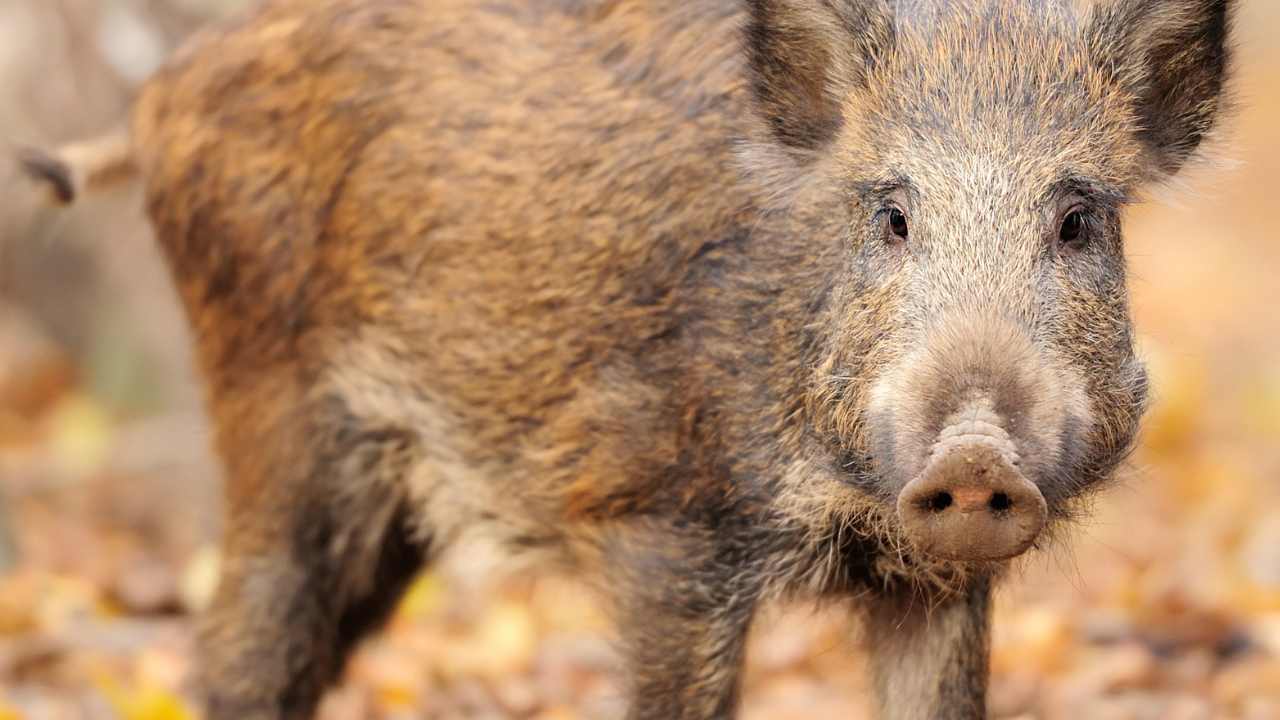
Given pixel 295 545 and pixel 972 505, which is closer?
pixel 972 505

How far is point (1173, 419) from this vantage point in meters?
8.14

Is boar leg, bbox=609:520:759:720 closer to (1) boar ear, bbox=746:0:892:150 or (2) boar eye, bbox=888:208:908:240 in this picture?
(2) boar eye, bbox=888:208:908:240

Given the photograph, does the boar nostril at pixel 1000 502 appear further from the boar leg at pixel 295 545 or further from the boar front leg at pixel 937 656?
the boar leg at pixel 295 545

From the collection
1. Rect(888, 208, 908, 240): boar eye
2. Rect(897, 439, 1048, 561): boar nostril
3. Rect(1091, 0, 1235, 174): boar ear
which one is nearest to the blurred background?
Rect(1091, 0, 1235, 174): boar ear

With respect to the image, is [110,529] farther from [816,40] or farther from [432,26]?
[816,40]

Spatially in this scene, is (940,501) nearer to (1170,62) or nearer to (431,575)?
(1170,62)

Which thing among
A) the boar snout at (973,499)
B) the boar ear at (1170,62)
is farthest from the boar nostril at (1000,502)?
the boar ear at (1170,62)

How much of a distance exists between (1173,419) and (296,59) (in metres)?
4.84

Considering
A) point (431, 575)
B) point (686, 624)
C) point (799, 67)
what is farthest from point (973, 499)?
point (431, 575)

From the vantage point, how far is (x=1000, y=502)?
3027 millimetres

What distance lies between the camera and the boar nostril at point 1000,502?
3.02 meters

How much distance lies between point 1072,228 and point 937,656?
0.99 metres

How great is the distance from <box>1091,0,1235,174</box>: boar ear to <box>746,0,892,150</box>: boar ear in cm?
51

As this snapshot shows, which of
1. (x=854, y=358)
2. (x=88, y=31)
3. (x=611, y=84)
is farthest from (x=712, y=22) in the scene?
(x=88, y=31)
